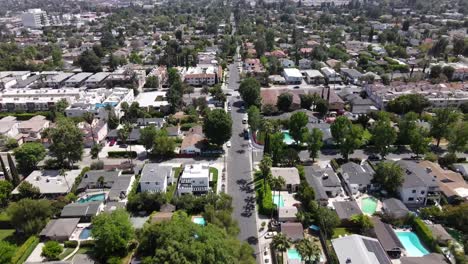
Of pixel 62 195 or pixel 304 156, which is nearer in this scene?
pixel 62 195

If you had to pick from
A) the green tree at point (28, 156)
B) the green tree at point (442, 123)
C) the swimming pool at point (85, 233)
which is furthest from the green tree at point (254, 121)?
the green tree at point (28, 156)

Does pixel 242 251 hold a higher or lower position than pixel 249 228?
higher

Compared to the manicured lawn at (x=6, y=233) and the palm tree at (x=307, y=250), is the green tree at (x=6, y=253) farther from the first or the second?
the palm tree at (x=307, y=250)

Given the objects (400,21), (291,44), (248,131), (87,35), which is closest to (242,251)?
(248,131)

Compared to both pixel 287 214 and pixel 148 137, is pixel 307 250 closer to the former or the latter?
pixel 287 214

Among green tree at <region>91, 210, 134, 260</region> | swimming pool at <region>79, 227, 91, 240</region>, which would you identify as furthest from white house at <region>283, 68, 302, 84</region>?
green tree at <region>91, 210, 134, 260</region>

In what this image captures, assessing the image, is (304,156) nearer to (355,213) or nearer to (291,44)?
(355,213)

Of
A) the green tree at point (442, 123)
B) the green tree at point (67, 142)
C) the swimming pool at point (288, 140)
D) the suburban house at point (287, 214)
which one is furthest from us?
the swimming pool at point (288, 140)
